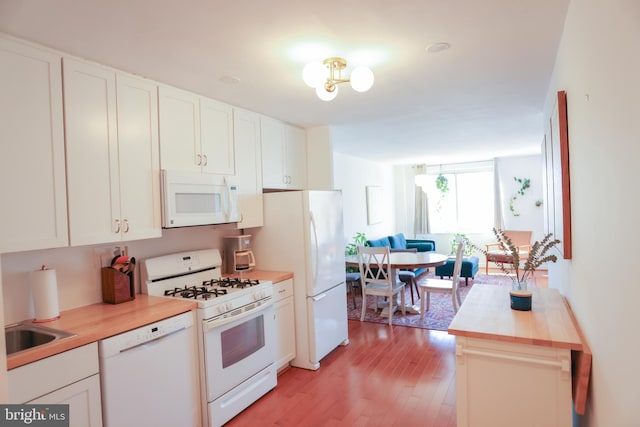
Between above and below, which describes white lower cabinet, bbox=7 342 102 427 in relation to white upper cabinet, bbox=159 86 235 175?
below

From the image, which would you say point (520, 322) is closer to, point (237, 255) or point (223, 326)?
point (223, 326)

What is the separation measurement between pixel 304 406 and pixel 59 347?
5.78ft

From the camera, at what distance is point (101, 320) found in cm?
214

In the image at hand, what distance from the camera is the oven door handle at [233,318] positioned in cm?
249

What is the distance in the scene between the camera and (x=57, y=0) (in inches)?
62.1

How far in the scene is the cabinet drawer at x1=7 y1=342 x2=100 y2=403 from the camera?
160 cm

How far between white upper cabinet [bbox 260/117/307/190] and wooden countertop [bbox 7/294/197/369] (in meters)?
1.51

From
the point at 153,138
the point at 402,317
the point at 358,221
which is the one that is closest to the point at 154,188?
the point at 153,138

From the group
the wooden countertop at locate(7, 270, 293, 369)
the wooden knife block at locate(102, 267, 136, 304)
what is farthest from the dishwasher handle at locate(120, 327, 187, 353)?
the wooden knife block at locate(102, 267, 136, 304)

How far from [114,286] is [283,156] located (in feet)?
6.54

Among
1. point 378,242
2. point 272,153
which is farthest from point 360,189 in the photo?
point 272,153

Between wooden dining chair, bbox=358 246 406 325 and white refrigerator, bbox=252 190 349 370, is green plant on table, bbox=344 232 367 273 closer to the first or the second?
wooden dining chair, bbox=358 246 406 325

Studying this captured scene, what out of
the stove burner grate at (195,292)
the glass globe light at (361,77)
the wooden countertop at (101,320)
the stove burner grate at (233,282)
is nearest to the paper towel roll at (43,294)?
the wooden countertop at (101,320)

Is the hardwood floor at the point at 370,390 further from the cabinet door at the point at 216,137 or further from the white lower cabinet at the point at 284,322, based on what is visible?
the cabinet door at the point at 216,137
